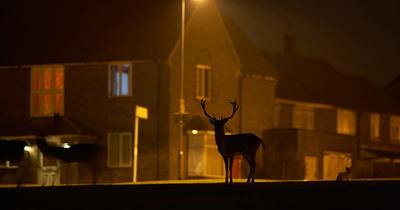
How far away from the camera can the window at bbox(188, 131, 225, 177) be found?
58.9m

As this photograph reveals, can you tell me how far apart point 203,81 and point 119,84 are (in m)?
4.71

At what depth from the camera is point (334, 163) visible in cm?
7062

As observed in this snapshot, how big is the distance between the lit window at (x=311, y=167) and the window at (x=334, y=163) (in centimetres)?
136

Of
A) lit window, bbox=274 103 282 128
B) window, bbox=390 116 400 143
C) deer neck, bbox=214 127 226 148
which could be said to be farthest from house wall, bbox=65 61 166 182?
window, bbox=390 116 400 143

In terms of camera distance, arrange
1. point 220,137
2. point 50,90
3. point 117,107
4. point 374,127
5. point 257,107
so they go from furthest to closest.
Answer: point 374,127 → point 257,107 → point 50,90 → point 117,107 → point 220,137

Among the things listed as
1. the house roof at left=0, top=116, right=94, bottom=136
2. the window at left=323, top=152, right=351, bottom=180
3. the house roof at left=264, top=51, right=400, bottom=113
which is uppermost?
the house roof at left=264, top=51, right=400, bottom=113

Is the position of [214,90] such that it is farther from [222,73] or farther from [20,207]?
[20,207]

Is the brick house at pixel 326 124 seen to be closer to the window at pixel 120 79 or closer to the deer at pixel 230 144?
the window at pixel 120 79

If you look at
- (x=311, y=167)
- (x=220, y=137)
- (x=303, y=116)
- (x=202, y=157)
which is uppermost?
(x=303, y=116)

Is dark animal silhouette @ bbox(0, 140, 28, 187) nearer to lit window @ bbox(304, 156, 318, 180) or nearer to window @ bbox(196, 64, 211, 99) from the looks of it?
window @ bbox(196, 64, 211, 99)

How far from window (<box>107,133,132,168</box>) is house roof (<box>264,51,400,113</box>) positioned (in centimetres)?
1487

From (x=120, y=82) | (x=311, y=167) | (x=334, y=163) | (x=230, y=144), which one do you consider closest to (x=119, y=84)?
(x=120, y=82)

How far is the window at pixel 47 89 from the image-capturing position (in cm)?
6062

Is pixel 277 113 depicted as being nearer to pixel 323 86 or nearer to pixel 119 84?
pixel 323 86
